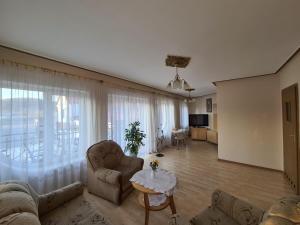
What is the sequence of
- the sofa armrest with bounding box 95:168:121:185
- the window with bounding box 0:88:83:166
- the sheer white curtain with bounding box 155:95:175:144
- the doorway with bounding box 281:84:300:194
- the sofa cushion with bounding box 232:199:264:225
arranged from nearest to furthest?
the sofa cushion with bounding box 232:199:264:225 → the window with bounding box 0:88:83:166 → the sofa armrest with bounding box 95:168:121:185 → the doorway with bounding box 281:84:300:194 → the sheer white curtain with bounding box 155:95:175:144

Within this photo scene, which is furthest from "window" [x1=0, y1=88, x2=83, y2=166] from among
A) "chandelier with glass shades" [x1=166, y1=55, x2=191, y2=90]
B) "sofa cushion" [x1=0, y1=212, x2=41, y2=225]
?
"chandelier with glass shades" [x1=166, y1=55, x2=191, y2=90]

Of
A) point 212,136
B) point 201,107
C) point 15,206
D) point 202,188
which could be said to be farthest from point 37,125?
point 201,107

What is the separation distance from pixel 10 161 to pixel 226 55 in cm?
365

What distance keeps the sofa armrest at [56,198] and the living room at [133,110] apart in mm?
11

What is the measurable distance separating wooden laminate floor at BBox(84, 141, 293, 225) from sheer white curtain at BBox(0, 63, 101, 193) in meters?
0.76

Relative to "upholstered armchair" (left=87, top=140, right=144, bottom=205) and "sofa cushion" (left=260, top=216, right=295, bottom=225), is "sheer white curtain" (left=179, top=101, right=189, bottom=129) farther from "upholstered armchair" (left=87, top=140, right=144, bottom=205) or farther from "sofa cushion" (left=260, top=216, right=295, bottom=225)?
"sofa cushion" (left=260, top=216, right=295, bottom=225)

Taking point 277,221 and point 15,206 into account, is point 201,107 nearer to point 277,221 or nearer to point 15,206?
point 277,221

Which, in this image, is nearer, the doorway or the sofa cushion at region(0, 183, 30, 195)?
the sofa cushion at region(0, 183, 30, 195)

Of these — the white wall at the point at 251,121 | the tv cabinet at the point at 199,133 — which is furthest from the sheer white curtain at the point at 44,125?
the tv cabinet at the point at 199,133

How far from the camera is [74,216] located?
154 cm

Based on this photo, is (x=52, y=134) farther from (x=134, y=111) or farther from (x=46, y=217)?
(x=134, y=111)

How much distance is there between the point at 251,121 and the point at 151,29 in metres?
3.72

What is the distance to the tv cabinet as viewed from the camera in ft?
24.1

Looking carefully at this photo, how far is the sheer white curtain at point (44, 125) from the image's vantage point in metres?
2.10
